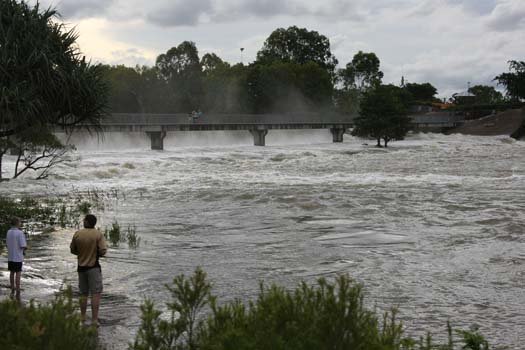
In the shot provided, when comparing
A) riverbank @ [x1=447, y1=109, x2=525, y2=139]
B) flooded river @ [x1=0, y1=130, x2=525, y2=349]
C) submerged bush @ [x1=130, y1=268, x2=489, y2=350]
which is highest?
riverbank @ [x1=447, y1=109, x2=525, y2=139]

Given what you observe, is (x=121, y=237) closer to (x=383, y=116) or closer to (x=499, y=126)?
(x=383, y=116)

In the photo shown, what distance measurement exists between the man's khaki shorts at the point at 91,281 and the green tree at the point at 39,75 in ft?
35.5

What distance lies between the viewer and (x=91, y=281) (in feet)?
34.5

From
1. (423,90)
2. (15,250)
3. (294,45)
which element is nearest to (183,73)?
(294,45)

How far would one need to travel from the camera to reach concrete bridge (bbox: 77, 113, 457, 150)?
70.4m

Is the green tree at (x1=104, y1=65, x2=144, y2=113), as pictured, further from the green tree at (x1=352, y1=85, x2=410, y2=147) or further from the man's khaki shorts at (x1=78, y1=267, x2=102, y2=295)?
the man's khaki shorts at (x1=78, y1=267, x2=102, y2=295)

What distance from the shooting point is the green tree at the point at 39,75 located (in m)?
20.6

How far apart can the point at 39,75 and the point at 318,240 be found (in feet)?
32.2

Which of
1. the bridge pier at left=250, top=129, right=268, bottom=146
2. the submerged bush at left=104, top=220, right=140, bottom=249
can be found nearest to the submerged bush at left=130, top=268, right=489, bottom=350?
the submerged bush at left=104, top=220, right=140, bottom=249

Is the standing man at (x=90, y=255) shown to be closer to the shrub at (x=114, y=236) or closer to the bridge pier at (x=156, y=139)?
the shrub at (x=114, y=236)

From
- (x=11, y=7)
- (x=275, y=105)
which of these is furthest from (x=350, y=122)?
(x=11, y=7)

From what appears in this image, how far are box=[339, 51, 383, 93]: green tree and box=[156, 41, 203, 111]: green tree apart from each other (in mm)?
47031

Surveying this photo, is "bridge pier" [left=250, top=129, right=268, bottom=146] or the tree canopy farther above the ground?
the tree canopy

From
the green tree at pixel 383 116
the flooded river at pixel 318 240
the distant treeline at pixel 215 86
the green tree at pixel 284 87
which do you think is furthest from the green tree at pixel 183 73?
the flooded river at pixel 318 240
